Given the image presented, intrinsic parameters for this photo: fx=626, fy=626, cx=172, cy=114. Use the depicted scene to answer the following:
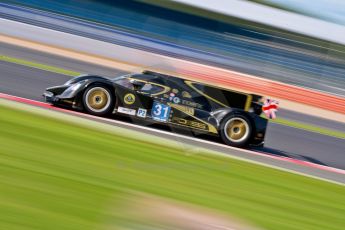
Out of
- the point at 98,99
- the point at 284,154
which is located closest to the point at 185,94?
the point at 98,99

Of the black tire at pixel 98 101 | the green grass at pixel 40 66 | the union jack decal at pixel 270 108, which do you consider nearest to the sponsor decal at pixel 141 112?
the black tire at pixel 98 101

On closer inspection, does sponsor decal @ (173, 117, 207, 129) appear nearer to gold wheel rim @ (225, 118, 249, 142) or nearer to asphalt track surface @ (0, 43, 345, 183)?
asphalt track surface @ (0, 43, 345, 183)

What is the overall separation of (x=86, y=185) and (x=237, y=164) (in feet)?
10.2

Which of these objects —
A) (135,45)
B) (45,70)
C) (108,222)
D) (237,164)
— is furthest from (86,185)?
(135,45)

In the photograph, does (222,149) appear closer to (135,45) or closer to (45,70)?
(45,70)

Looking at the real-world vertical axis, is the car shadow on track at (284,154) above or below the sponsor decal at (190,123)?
below

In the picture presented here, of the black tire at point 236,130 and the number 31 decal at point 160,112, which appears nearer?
the number 31 decal at point 160,112

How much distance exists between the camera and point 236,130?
29.9 feet

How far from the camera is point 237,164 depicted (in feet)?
25.4

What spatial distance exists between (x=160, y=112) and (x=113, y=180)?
11.4 feet

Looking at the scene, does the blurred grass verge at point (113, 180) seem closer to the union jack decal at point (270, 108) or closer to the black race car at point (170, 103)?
the black race car at point (170, 103)

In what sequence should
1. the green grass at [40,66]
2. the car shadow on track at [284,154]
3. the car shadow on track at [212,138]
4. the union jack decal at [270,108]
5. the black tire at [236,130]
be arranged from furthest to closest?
1. the green grass at [40,66]
2. the car shadow on track at [284,154]
3. the union jack decal at [270,108]
4. the black tire at [236,130]
5. the car shadow on track at [212,138]

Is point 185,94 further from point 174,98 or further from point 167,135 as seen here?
point 167,135

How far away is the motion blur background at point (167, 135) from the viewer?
15.3 feet
